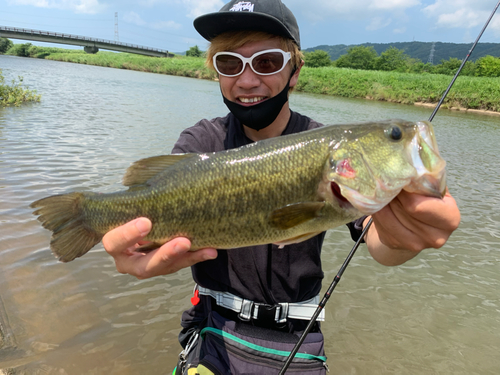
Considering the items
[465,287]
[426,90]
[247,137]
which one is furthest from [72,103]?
[426,90]

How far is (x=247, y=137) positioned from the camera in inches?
107

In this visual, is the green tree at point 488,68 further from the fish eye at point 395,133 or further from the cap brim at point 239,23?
the fish eye at point 395,133

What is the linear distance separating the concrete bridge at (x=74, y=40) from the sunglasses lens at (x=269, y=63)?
269 feet

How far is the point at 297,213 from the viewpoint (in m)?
1.79

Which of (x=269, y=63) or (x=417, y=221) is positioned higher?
(x=269, y=63)

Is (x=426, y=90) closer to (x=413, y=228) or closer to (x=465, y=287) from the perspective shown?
(x=465, y=287)

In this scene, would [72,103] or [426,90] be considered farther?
[426,90]

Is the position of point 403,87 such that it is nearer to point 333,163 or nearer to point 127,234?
point 333,163

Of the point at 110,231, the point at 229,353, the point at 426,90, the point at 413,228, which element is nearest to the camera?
the point at 413,228

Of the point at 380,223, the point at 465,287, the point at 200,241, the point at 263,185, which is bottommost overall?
the point at 465,287

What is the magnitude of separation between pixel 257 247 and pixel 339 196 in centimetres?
77

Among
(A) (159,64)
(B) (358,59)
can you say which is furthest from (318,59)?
(A) (159,64)

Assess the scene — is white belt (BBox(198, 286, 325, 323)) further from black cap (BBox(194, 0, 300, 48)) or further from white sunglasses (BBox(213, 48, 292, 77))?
black cap (BBox(194, 0, 300, 48))

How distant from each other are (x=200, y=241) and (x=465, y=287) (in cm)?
502
